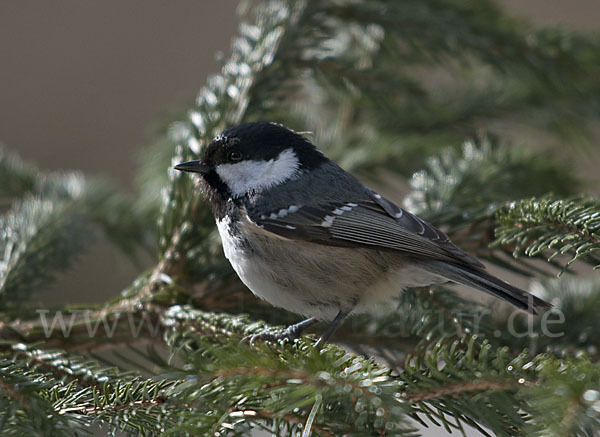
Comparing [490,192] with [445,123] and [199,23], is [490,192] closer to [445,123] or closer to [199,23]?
[445,123]

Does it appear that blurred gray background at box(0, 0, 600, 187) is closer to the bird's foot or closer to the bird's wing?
the bird's wing

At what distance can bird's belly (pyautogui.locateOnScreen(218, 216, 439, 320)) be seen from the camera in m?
1.23

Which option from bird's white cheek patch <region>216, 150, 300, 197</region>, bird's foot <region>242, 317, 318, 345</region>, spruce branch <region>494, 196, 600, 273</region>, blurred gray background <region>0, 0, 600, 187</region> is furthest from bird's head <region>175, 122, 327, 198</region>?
blurred gray background <region>0, 0, 600, 187</region>

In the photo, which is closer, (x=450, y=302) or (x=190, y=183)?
(x=450, y=302)

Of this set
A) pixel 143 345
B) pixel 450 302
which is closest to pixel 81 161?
pixel 143 345

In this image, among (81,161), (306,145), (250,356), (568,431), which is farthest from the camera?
(81,161)

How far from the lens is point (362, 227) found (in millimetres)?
1282

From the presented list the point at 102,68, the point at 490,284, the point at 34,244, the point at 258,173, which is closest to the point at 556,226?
the point at 490,284

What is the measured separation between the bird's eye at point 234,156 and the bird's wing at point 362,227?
0.12 meters

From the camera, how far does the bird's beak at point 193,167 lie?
1.23 m

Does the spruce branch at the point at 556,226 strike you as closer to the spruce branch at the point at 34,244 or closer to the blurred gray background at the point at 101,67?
the spruce branch at the point at 34,244

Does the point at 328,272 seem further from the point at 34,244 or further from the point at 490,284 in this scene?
the point at 34,244

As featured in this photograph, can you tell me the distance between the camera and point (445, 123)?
1825 mm

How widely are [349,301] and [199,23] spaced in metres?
3.04
